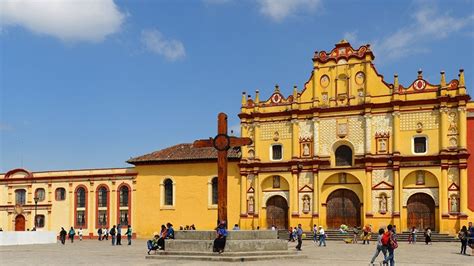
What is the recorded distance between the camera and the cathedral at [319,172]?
140 ft

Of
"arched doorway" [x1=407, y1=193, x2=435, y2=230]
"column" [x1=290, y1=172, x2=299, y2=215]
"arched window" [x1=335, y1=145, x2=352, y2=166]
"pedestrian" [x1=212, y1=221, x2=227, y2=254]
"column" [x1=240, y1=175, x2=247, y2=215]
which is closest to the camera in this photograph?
"pedestrian" [x1=212, y1=221, x2=227, y2=254]

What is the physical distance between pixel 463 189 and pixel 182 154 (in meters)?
21.1

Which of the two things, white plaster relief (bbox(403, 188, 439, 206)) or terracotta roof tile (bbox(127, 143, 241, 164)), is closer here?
white plaster relief (bbox(403, 188, 439, 206))

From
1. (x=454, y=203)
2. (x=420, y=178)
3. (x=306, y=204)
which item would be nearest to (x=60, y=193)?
(x=306, y=204)

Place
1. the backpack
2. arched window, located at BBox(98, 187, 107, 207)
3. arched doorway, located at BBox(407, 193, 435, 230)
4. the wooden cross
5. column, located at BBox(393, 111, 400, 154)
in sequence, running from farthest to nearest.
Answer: arched window, located at BBox(98, 187, 107, 207)
column, located at BBox(393, 111, 400, 154)
arched doorway, located at BBox(407, 193, 435, 230)
the wooden cross
the backpack

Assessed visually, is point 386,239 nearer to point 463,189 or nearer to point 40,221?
point 463,189

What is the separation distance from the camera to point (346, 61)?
46281 millimetres

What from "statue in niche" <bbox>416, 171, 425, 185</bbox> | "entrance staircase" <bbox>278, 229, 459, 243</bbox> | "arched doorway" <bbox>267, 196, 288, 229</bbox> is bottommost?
"entrance staircase" <bbox>278, 229, 459, 243</bbox>

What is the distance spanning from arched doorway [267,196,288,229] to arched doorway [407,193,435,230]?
29.5 feet

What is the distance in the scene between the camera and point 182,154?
50969 millimetres

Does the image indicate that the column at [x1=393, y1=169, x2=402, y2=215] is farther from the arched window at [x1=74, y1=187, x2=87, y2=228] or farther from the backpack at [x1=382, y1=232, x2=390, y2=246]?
the arched window at [x1=74, y1=187, x2=87, y2=228]

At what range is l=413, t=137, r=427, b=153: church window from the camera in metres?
43.7

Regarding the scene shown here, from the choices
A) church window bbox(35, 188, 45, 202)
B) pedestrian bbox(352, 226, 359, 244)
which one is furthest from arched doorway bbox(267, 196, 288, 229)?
church window bbox(35, 188, 45, 202)

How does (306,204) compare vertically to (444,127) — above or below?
below
